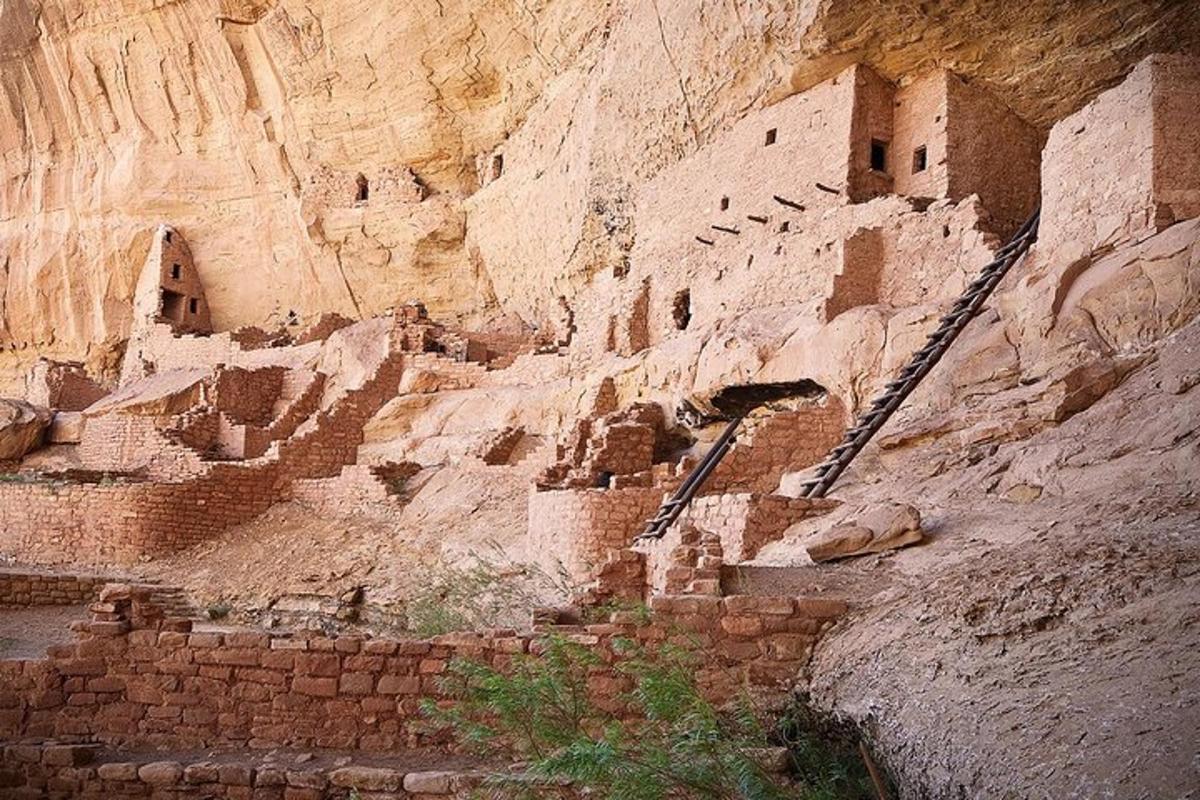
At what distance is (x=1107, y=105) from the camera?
9.14 meters

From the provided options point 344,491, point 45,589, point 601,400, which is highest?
point 601,400

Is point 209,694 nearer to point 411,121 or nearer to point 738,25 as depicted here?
point 738,25

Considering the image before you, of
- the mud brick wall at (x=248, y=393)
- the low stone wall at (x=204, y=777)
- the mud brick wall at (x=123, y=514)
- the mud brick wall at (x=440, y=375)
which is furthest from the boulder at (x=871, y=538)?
the mud brick wall at (x=248, y=393)

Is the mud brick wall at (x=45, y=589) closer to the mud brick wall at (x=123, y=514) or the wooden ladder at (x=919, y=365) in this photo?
the mud brick wall at (x=123, y=514)

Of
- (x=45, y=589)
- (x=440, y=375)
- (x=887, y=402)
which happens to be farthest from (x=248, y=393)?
(x=887, y=402)

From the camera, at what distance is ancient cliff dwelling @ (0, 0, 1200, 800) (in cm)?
448

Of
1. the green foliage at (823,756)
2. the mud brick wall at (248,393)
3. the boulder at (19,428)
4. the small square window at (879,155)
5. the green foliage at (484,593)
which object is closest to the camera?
the green foliage at (823,756)

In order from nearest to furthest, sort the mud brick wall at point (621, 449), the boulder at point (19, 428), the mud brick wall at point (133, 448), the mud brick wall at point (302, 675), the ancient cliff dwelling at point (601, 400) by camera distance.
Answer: the ancient cliff dwelling at point (601, 400)
the mud brick wall at point (302, 675)
the mud brick wall at point (621, 449)
the mud brick wall at point (133, 448)
the boulder at point (19, 428)

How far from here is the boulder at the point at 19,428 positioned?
20.1 meters

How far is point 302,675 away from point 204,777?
0.68m

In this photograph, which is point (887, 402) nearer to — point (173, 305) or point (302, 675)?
point (302, 675)

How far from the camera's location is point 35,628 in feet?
36.1

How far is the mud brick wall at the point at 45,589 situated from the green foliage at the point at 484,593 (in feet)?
14.2

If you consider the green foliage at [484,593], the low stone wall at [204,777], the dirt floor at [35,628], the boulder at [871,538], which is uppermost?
the boulder at [871,538]
